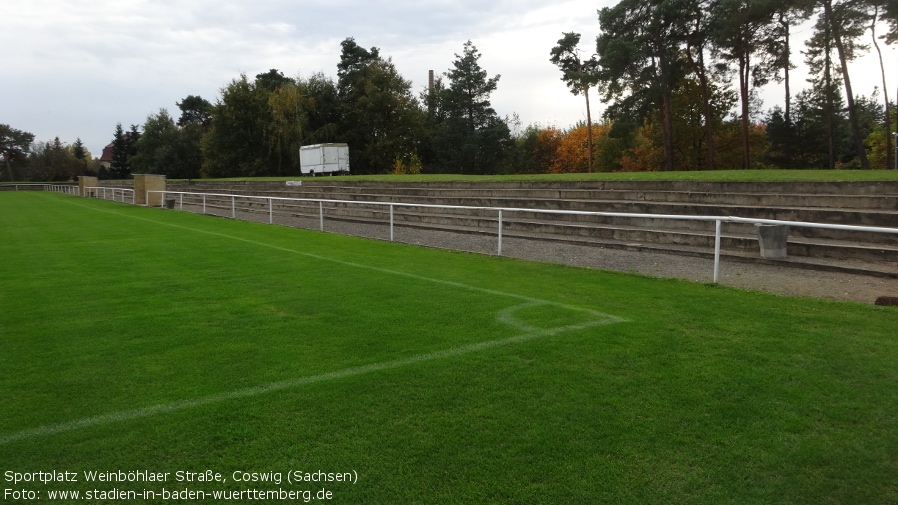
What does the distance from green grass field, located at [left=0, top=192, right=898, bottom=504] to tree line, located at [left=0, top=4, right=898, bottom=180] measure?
2914 cm

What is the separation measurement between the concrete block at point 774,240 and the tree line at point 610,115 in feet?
77.7

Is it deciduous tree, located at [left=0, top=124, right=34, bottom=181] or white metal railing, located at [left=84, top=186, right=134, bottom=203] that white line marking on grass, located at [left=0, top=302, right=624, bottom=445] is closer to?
white metal railing, located at [left=84, top=186, right=134, bottom=203]

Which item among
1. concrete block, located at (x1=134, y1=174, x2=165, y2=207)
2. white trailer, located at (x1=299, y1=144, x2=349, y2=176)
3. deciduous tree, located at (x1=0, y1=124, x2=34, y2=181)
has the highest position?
deciduous tree, located at (x1=0, y1=124, x2=34, y2=181)

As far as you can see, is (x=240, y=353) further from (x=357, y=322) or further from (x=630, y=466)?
(x=630, y=466)

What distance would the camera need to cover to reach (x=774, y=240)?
33.1ft

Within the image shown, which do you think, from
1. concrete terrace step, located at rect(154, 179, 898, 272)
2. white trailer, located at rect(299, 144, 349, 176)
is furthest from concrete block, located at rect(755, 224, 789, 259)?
white trailer, located at rect(299, 144, 349, 176)

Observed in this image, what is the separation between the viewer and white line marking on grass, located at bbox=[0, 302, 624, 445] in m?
3.63

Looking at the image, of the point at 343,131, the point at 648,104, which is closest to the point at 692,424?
the point at 648,104

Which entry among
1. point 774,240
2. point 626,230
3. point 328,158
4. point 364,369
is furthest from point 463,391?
point 328,158

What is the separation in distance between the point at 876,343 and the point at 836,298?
2.73 metres

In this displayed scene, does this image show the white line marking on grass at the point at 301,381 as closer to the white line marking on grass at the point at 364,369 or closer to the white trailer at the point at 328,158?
the white line marking on grass at the point at 364,369

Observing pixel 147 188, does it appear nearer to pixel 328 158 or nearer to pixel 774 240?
pixel 328 158

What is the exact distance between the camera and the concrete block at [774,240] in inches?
397

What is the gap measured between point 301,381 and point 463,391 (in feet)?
3.91
